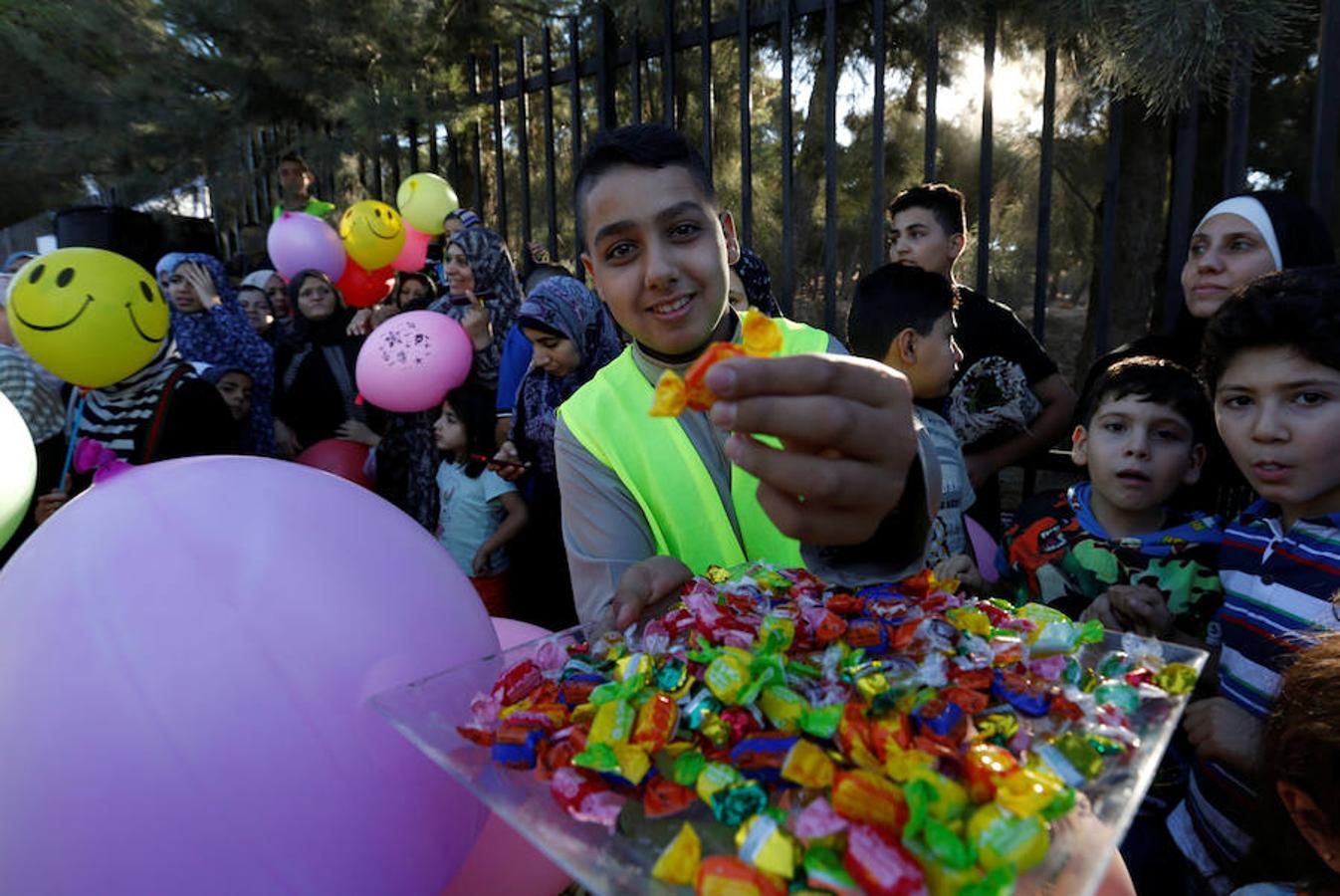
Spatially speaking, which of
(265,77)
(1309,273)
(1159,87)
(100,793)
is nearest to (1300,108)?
(1159,87)

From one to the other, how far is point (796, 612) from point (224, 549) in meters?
0.79

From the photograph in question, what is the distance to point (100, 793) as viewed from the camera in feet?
3.23

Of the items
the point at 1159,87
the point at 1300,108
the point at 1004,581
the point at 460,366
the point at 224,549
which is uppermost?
the point at 1300,108

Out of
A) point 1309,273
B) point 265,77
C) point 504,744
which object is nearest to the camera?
point 504,744

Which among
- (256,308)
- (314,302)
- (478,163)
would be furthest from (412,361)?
(478,163)

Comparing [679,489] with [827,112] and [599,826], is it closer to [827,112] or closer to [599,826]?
[599,826]

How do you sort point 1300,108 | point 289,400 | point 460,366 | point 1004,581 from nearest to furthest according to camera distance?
point 1004,581, point 460,366, point 289,400, point 1300,108

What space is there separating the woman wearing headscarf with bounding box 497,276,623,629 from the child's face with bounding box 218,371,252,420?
145 cm

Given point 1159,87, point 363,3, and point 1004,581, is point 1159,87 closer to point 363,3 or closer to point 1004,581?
point 1004,581

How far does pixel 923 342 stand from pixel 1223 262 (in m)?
0.82

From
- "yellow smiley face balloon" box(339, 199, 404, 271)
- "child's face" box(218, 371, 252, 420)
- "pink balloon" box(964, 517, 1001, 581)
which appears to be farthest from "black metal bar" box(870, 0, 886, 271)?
"yellow smiley face balloon" box(339, 199, 404, 271)

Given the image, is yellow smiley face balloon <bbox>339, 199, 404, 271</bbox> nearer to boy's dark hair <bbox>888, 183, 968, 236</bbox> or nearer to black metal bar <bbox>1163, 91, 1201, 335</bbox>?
boy's dark hair <bbox>888, 183, 968, 236</bbox>

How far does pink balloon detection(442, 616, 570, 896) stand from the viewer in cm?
132

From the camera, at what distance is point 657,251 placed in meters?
1.27
